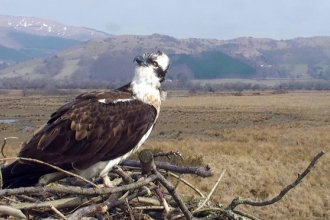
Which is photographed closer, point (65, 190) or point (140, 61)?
point (65, 190)

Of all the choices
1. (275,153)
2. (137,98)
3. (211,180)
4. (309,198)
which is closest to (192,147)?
(275,153)

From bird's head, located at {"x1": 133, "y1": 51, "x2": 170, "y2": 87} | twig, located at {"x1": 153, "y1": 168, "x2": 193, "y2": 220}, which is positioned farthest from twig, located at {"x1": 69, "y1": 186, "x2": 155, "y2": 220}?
bird's head, located at {"x1": 133, "y1": 51, "x2": 170, "y2": 87}

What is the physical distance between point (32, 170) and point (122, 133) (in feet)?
3.20

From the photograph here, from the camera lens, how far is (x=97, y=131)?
4793 millimetres

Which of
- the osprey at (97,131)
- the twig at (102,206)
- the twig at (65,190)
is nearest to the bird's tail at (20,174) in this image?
the osprey at (97,131)

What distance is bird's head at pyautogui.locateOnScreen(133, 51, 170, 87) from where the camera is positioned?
16.6ft

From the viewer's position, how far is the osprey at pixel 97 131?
4555 mm

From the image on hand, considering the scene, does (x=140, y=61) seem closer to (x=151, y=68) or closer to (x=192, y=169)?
(x=151, y=68)

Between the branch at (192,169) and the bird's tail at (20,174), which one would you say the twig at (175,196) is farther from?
the bird's tail at (20,174)

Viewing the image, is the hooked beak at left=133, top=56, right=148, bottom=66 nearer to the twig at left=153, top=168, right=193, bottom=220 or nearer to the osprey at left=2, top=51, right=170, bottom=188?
the osprey at left=2, top=51, right=170, bottom=188

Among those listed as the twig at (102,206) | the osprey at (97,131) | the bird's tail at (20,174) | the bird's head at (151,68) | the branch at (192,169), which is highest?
the bird's head at (151,68)

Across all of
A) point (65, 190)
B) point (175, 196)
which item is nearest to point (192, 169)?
point (175, 196)

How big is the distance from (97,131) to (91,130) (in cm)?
6

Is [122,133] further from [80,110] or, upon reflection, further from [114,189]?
[114,189]
